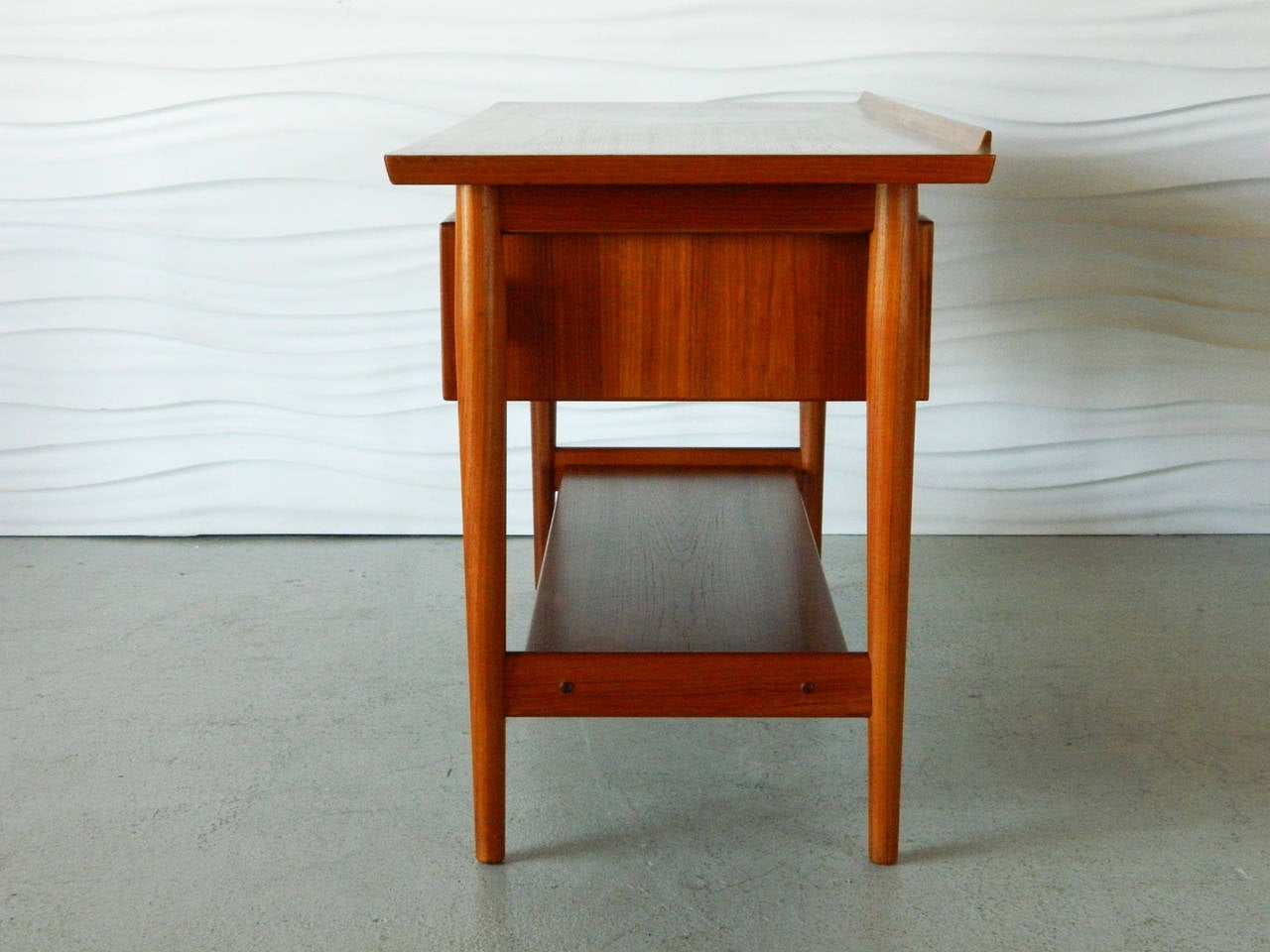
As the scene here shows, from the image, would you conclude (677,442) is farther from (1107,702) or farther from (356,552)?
(1107,702)

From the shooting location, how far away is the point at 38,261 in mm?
2635

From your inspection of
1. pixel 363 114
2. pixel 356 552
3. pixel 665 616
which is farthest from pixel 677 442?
pixel 665 616

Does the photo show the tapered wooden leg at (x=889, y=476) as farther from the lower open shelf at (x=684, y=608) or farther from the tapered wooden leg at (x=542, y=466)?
the tapered wooden leg at (x=542, y=466)

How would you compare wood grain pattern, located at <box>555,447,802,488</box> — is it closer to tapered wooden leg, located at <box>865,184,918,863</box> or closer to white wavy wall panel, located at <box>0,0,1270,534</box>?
white wavy wall panel, located at <box>0,0,1270,534</box>

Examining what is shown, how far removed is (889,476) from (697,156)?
0.39m

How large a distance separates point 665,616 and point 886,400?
442 mm

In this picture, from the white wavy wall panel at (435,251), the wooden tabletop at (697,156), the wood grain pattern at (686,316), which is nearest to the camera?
the wooden tabletop at (697,156)

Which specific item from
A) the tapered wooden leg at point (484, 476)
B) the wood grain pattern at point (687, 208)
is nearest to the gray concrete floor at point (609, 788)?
the tapered wooden leg at point (484, 476)

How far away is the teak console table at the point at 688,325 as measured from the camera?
4.54 ft

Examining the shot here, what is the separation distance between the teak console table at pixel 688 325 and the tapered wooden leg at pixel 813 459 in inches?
24.9

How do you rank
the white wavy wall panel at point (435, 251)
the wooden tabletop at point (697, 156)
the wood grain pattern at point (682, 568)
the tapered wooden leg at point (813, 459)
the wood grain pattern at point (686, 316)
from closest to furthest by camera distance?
the wooden tabletop at point (697, 156), the wood grain pattern at point (686, 316), the wood grain pattern at point (682, 568), the tapered wooden leg at point (813, 459), the white wavy wall panel at point (435, 251)

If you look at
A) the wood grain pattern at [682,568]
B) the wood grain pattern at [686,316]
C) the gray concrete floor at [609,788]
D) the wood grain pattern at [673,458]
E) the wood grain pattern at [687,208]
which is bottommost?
the gray concrete floor at [609,788]

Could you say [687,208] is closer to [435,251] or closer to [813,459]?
[813,459]

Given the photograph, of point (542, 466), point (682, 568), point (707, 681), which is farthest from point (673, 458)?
point (707, 681)
